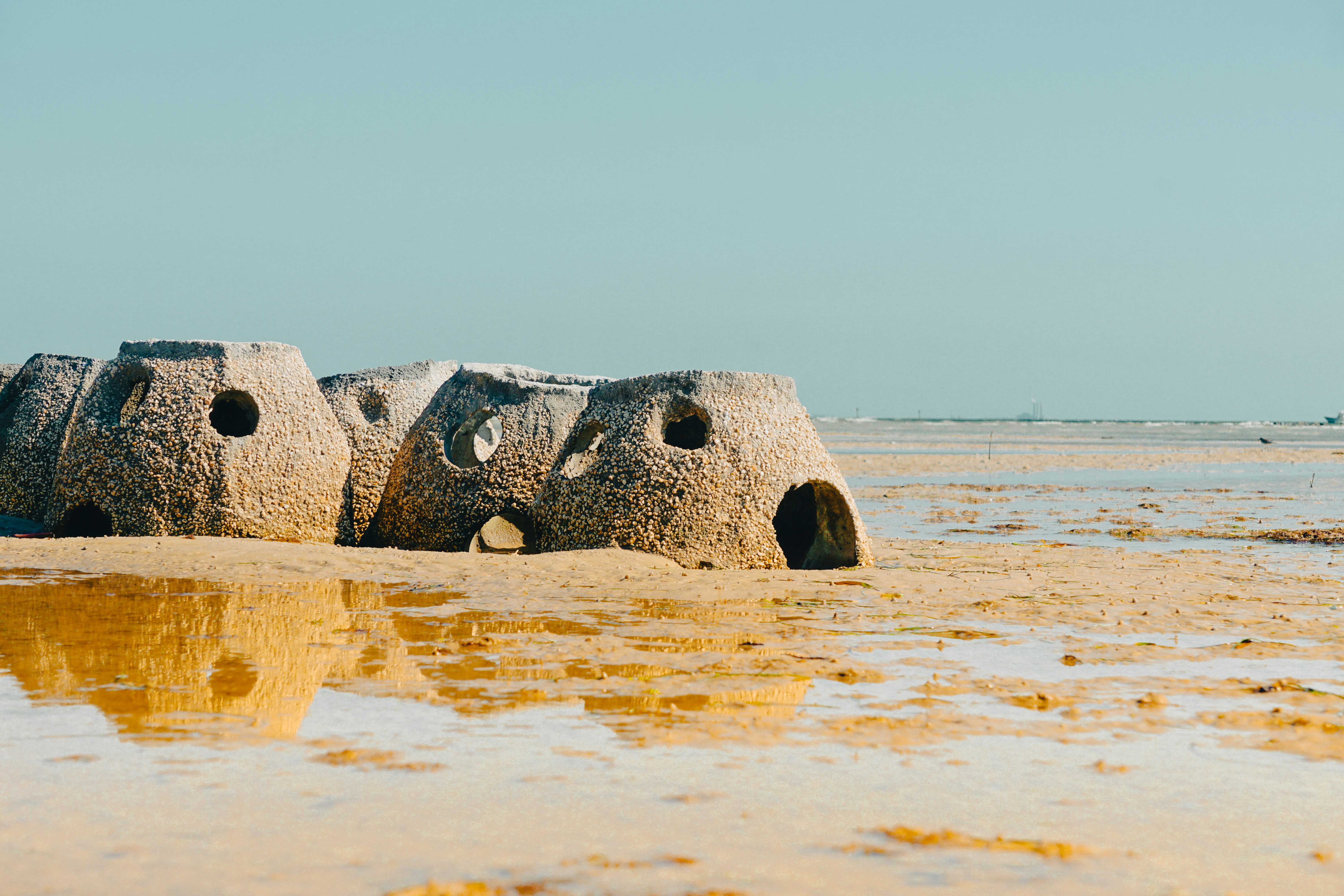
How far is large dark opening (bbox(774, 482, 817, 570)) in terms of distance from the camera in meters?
11.9

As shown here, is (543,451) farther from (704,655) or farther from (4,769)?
(4,769)

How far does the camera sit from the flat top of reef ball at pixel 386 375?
43.2ft

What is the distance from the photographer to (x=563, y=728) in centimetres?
515

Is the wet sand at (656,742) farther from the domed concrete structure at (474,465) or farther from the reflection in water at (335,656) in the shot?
the domed concrete structure at (474,465)

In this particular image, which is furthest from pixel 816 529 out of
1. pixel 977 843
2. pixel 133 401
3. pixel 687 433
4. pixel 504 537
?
pixel 977 843

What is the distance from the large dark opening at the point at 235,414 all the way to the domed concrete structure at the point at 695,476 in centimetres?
304

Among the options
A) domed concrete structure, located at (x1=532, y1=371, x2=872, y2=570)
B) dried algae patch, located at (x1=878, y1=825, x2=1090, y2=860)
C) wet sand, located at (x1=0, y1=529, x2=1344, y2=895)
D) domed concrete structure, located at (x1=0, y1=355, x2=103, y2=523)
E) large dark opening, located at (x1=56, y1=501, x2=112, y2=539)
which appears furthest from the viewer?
domed concrete structure, located at (x1=0, y1=355, x2=103, y2=523)

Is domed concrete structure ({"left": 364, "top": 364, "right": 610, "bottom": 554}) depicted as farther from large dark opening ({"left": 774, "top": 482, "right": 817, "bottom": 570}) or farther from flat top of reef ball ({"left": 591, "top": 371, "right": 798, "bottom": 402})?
large dark opening ({"left": 774, "top": 482, "right": 817, "bottom": 570})

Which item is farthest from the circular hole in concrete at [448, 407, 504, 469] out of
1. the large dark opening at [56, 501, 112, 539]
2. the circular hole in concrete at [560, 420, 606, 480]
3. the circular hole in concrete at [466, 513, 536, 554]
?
the large dark opening at [56, 501, 112, 539]

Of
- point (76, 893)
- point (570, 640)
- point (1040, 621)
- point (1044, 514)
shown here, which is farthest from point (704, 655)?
point (1044, 514)

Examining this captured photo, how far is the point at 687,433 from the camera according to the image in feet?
38.7

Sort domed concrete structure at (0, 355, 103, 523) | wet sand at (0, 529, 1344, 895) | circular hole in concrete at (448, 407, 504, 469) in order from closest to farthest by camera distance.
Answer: wet sand at (0, 529, 1344, 895)
circular hole in concrete at (448, 407, 504, 469)
domed concrete structure at (0, 355, 103, 523)

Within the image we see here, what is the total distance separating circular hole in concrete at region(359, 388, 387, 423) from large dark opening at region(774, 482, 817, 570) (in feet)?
14.5

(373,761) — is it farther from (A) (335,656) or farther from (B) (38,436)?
(B) (38,436)
